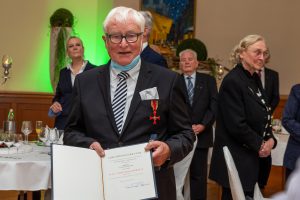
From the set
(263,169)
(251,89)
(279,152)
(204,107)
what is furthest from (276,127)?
(251,89)

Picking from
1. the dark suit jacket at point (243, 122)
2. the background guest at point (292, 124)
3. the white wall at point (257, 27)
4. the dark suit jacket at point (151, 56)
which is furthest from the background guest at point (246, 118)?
the white wall at point (257, 27)

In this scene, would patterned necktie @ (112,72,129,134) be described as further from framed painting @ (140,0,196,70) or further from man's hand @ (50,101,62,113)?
framed painting @ (140,0,196,70)

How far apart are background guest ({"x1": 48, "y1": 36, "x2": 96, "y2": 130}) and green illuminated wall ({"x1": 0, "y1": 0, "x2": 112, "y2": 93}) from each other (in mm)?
4274

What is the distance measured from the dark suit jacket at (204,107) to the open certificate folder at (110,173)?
11.1 ft

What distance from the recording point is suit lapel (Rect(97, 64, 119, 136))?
213 centimetres

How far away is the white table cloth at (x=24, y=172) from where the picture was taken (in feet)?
11.2

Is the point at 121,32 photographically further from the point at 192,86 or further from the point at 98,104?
the point at 192,86

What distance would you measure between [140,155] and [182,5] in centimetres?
771

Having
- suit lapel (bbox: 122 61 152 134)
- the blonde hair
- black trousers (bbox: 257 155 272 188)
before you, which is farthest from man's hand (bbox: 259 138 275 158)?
suit lapel (bbox: 122 61 152 134)

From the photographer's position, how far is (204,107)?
5344mm

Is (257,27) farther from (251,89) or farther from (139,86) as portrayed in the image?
(139,86)

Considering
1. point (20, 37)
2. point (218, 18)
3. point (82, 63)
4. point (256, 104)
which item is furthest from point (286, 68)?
point (256, 104)

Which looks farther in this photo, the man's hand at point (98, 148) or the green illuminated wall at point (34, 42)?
the green illuminated wall at point (34, 42)

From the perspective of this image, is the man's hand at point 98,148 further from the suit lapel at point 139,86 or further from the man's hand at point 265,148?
the man's hand at point 265,148
